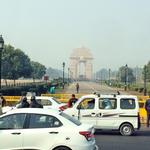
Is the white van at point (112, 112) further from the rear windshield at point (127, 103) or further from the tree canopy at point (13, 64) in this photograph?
the tree canopy at point (13, 64)

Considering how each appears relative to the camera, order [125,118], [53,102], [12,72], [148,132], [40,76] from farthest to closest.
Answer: [40,76], [12,72], [53,102], [148,132], [125,118]

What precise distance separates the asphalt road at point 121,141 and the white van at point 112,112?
0.45 meters

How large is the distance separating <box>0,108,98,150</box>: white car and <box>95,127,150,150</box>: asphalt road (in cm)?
469

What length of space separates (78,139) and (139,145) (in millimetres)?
6234

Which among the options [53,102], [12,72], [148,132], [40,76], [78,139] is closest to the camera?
[78,139]

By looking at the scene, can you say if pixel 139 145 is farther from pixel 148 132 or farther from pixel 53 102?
pixel 53 102

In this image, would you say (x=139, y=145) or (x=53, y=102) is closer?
(x=139, y=145)

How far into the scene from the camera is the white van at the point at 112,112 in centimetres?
2103

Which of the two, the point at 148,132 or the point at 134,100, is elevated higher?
the point at 134,100

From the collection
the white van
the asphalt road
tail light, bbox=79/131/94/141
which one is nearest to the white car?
tail light, bbox=79/131/94/141

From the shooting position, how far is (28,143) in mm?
12344

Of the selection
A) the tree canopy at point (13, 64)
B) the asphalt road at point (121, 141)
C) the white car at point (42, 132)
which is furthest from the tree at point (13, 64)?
the white car at point (42, 132)

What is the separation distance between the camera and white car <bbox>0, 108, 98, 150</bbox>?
12250 mm

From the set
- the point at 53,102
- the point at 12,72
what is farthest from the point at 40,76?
the point at 53,102
